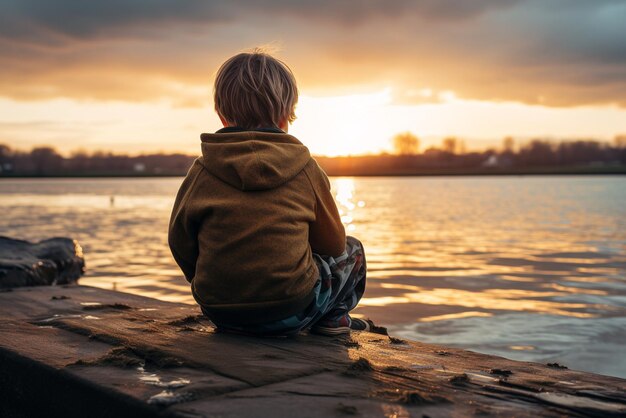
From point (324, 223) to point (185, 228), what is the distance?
0.65 metres

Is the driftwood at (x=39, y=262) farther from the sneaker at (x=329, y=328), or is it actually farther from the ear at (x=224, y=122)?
the sneaker at (x=329, y=328)

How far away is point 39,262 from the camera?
7215mm

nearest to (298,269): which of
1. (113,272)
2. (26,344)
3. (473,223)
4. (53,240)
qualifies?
(26,344)

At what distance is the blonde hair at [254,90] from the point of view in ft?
9.88

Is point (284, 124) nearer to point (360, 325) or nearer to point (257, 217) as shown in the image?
point (257, 217)

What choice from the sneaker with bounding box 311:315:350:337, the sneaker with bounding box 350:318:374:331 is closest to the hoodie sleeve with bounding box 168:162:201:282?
the sneaker with bounding box 311:315:350:337

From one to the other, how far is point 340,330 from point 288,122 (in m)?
1.06

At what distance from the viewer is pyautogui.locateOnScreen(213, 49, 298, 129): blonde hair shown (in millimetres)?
3012

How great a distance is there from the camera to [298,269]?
2.92 meters

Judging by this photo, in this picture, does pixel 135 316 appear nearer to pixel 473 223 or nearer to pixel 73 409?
pixel 73 409

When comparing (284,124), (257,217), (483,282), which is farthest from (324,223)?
(483,282)

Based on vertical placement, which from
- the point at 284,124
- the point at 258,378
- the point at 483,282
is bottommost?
the point at 483,282

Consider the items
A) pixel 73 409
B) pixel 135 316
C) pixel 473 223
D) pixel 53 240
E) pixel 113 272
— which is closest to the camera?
pixel 73 409

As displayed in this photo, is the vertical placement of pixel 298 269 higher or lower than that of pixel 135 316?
higher
